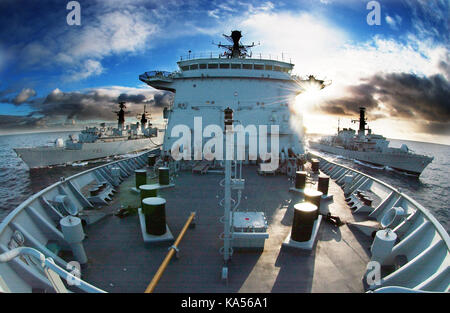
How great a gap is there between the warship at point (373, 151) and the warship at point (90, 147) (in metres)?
40.9

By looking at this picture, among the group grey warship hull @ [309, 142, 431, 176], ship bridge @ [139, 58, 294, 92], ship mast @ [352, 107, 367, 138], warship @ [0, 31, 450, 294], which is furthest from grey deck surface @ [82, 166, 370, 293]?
ship mast @ [352, 107, 367, 138]

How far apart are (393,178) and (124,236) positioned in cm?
3540

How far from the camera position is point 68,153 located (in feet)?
107

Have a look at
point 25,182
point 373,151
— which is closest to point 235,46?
point 25,182

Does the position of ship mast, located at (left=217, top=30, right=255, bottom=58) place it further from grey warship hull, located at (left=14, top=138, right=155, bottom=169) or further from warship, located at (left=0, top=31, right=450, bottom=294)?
grey warship hull, located at (left=14, top=138, right=155, bottom=169)

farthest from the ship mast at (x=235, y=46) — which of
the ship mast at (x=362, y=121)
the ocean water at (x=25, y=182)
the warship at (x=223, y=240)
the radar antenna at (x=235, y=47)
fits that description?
the ship mast at (x=362, y=121)

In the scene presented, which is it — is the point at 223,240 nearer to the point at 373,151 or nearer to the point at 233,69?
the point at 233,69

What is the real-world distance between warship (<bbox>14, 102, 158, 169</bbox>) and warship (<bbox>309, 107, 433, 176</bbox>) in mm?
40881

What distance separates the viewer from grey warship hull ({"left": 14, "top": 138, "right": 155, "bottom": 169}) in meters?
29.6

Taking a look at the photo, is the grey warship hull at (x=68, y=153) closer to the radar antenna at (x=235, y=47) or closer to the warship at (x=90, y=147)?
the warship at (x=90, y=147)

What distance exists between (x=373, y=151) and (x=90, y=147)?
45566mm

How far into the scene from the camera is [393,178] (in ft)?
102
